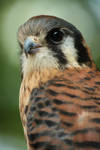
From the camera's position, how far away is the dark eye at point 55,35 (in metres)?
4.30

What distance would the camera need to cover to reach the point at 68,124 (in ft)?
11.2

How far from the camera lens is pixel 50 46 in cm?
425

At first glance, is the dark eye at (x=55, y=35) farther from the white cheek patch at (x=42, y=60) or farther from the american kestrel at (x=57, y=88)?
the white cheek patch at (x=42, y=60)

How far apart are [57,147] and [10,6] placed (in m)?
8.16

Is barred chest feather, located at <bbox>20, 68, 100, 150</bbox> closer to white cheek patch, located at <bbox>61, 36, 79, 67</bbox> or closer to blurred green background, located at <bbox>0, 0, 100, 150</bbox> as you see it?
white cheek patch, located at <bbox>61, 36, 79, 67</bbox>

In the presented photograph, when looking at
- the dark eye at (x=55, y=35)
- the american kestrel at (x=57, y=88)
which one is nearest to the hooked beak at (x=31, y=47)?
the american kestrel at (x=57, y=88)

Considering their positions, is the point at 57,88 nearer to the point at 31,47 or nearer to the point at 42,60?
the point at 42,60

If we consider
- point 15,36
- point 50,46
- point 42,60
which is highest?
point 50,46

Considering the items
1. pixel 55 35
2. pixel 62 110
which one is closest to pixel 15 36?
pixel 55 35

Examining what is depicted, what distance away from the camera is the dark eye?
4.30m

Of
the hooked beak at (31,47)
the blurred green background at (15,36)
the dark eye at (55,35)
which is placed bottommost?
the blurred green background at (15,36)

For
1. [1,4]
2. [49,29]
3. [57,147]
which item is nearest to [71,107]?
[57,147]

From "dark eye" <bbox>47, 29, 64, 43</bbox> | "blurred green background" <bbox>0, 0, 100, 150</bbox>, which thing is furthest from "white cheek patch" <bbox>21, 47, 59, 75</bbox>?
"blurred green background" <bbox>0, 0, 100, 150</bbox>

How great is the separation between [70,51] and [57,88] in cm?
58
